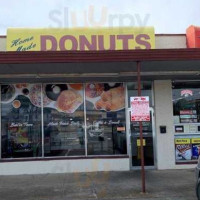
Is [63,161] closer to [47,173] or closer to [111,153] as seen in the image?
[47,173]

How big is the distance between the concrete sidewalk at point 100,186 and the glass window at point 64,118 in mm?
1223

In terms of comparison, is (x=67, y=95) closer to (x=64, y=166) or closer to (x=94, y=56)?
(x=64, y=166)

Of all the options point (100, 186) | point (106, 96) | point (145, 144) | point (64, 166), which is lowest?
point (100, 186)

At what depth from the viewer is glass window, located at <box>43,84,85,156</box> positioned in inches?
513

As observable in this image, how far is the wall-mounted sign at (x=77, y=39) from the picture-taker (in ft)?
42.9

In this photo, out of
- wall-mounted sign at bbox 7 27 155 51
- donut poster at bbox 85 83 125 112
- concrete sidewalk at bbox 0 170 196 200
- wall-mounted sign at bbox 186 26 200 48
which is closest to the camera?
concrete sidewalk at bbox 0 170 196 200

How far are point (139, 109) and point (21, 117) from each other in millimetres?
5268

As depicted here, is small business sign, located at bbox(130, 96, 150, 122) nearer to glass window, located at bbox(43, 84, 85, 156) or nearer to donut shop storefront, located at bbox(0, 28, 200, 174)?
donut shop storefront, located at bbox(0, 28, 200, 174)

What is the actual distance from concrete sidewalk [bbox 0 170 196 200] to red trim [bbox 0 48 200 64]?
3310mm

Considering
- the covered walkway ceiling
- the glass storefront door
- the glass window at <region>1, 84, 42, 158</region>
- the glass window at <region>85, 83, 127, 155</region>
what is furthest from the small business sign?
the glass window at <region>1, 84, 42, 158</region>

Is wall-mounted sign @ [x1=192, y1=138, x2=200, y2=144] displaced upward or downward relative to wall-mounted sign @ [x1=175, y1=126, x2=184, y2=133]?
downward

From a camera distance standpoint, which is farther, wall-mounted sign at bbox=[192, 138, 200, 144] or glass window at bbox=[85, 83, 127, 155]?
wall-mounted sign at bbox=[192, 138, 200, 144]

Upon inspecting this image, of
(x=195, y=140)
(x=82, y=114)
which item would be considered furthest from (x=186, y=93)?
(x=82, y=114)

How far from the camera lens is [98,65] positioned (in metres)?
11.1
